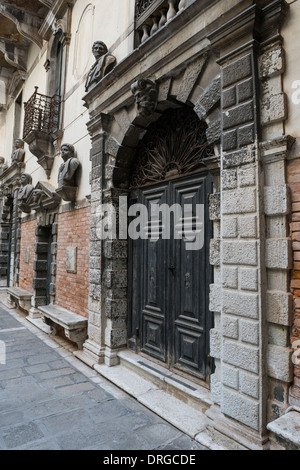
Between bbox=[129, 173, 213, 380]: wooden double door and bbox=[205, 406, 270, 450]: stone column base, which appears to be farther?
bbox=[129, 173, 213, 380]: wooden double door

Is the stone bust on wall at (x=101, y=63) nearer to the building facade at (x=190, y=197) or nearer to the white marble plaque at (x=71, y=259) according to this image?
the building facade at (x=190, y=197)

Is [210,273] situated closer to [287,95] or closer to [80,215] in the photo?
[287,95]

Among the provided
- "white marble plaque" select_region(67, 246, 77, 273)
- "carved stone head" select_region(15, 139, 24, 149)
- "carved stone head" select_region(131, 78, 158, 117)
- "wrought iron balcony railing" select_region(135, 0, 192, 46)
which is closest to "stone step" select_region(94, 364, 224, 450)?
"white marble plaque" select_region(67, 246, 77, 273)

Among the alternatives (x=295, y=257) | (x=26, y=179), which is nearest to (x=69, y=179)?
(x=26, y=179)

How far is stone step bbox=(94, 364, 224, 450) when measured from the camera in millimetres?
2656

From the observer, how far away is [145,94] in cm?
362

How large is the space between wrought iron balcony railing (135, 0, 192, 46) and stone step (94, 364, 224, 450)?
434cm

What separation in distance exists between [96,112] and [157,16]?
159 centimetres

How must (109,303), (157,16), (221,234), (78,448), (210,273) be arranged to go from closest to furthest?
1. (78,448)
2. (221,234)
3. (210,273)
4. (157,16)
5. (109,303)

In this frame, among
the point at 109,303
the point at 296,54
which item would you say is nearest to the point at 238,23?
the point at 296,54

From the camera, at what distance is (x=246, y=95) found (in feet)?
8.26

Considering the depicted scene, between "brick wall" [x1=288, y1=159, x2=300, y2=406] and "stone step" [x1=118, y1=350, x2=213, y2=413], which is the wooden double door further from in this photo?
"brick wall" [x1=288, y1=159, x2=300, y2=406]

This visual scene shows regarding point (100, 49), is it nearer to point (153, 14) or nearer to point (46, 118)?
point (153, 14)

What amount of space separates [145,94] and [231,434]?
3.63m
